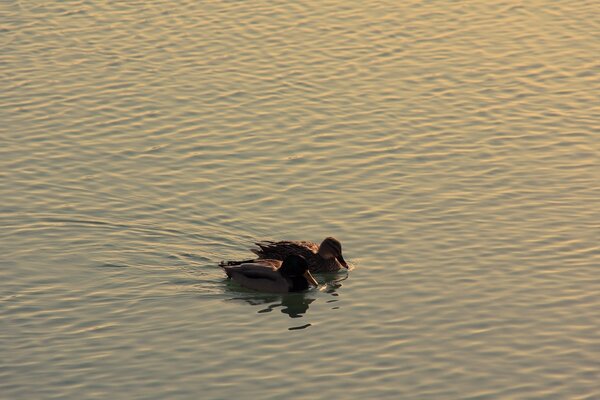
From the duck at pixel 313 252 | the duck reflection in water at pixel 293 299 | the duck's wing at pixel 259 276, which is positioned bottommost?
the duck reflection in water at pixel 293 299

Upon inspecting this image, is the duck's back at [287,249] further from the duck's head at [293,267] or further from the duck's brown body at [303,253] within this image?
the duck's head at [293,267]

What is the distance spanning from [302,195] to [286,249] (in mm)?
2927

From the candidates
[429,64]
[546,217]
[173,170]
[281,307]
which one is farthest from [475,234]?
[429,64]

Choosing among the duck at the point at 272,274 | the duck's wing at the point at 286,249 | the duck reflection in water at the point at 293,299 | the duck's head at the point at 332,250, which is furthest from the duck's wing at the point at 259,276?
the duck's head at the point at 332,250

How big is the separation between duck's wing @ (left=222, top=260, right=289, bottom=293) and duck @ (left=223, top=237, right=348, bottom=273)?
339 millimetres

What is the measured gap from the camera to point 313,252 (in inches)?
1021

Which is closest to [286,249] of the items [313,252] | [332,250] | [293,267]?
[313,252]

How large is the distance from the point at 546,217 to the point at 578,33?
11.6 meters

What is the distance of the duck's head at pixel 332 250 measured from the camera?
25.7 metres

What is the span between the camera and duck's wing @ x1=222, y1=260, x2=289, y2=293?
1008 inches

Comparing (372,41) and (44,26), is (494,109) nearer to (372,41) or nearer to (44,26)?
(372,41)

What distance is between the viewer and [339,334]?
76.2 ft

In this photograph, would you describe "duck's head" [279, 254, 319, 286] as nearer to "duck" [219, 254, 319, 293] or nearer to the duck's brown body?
"duck" [219, 254, 319, 293]

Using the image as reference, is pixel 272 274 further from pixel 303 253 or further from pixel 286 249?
pixel 303 253
